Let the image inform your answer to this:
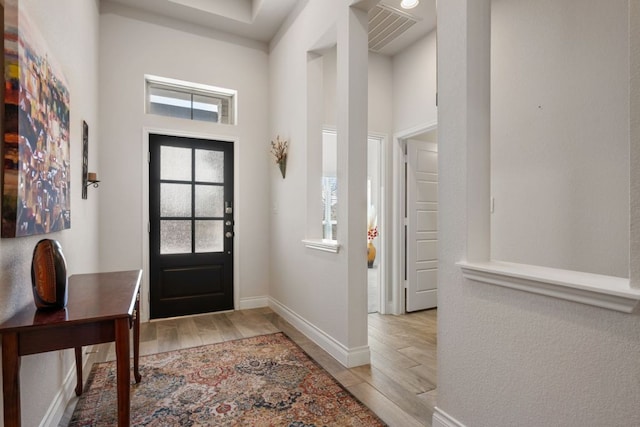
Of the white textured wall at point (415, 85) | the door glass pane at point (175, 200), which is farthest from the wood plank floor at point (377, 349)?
the white textured wall at point (415, 85)

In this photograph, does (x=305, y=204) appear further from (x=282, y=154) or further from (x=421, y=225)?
(x=421, y=225)

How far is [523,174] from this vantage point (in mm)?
2270

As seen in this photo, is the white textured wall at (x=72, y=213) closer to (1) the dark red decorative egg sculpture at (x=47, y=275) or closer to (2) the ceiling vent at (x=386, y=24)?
(1) the dark red decorative egg sculpture at (x=47, y=275)

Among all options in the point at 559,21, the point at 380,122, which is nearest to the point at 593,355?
the point at 559,21

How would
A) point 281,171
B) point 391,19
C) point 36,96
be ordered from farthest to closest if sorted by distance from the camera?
point 281,171
point 391,19
point 36,96

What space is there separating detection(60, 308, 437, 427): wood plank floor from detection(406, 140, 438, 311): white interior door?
0.25 metres

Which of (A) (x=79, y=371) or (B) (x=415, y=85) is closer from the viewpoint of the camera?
(A) (x=79, y=371)

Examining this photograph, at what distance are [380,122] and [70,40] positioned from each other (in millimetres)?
2844

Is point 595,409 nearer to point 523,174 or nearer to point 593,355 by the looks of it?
point 593,355

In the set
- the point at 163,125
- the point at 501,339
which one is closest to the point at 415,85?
the point at 163,125

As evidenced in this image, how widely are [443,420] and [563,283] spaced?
3.11ft

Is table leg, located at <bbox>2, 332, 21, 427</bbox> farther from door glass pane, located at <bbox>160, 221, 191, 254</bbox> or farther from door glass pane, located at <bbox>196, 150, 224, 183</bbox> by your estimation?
door glass pane, located at <bbox>196, 150, 224, 183</bbox>

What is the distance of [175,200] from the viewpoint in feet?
11.7

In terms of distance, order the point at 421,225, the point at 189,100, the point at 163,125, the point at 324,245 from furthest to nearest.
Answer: the point at 421,225
the point at 189,100
the point at 163,125
the point at 324,245
